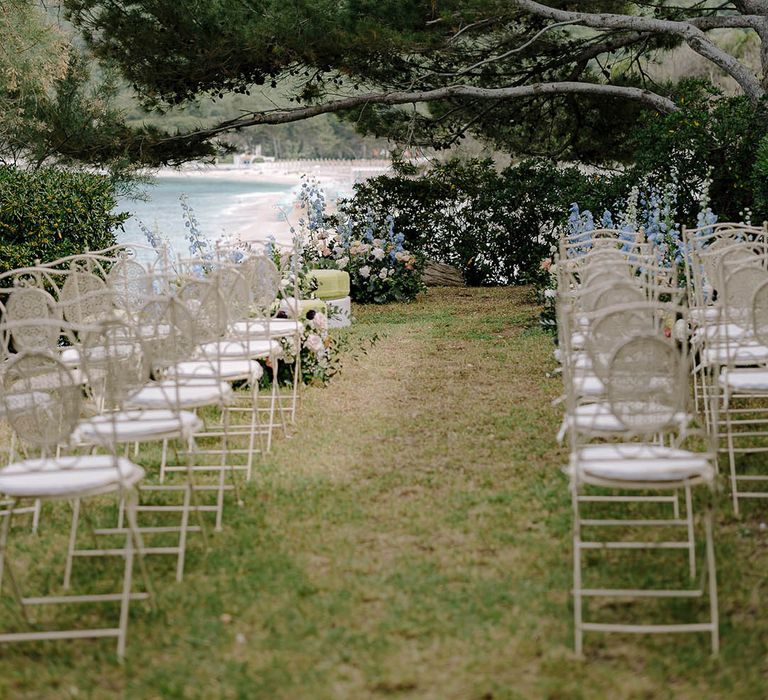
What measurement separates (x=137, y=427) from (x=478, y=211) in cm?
966

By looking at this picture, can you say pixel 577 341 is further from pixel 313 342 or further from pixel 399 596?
pixel 399 596

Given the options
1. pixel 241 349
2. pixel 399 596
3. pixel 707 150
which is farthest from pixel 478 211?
pixel 399 596

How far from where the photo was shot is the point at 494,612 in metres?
3.85

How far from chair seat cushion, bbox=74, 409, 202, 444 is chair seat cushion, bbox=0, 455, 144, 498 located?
0.56 ft

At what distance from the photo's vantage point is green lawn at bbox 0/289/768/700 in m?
3.38

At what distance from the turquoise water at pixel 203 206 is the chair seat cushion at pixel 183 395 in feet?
43.8

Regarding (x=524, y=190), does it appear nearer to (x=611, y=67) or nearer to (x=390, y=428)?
(x=611, y=67)

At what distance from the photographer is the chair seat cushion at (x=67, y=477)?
358 centimetres

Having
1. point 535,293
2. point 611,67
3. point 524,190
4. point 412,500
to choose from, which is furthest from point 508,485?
point 611,67

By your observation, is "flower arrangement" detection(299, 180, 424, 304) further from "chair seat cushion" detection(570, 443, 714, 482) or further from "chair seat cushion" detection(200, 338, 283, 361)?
"chair seat cushion" detection(570, 443, 714, 482)

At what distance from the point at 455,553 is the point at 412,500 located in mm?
731

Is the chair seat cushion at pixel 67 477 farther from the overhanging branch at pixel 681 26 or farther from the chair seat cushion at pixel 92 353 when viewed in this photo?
the overhanging branch at pixel 681 26

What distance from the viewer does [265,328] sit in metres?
6.27

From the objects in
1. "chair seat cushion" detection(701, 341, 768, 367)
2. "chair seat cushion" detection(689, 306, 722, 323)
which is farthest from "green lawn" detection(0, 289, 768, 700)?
"chair seat cushion" detection(689, 306, 722, 323)
